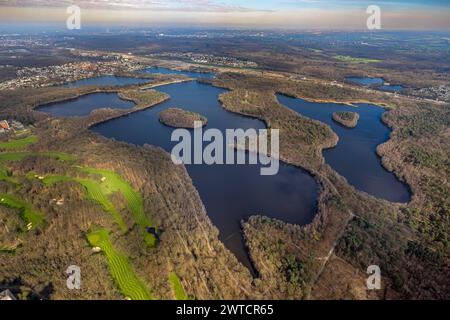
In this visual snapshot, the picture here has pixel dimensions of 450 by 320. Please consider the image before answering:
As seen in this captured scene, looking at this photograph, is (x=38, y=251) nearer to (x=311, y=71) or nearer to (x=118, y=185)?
(x=118, y=185)

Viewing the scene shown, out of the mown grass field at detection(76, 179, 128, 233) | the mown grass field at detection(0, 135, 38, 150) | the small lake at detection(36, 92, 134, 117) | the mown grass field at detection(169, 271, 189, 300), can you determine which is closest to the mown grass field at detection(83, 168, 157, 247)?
the mown grass field at detection(76, 179, 128, 233)

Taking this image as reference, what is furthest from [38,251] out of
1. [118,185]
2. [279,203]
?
[279,203]

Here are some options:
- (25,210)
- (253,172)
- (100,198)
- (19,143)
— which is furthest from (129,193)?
(19,143)

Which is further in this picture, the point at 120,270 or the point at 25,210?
the point at 25,210

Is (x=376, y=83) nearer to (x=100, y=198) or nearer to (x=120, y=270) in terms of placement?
(x=100, y=198)

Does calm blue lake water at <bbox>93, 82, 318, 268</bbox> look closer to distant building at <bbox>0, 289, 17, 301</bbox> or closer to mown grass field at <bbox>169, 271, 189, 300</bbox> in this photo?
mown grass field at <bbox>169, 271, 189, 300</bbox>

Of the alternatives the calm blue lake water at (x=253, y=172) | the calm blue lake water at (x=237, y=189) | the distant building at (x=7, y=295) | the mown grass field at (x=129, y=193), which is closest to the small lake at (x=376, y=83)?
the calm blue lake water at (x=253, y=172)
